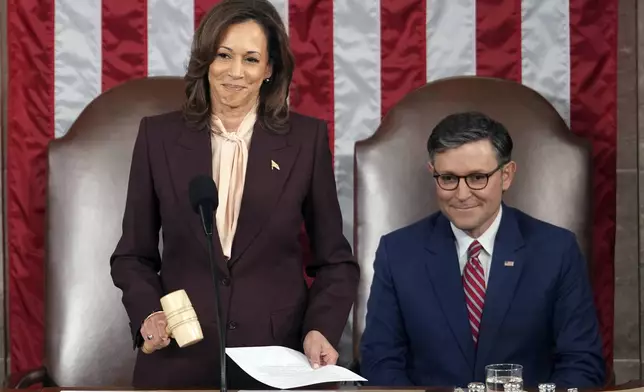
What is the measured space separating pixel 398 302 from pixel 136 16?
54.7 inches

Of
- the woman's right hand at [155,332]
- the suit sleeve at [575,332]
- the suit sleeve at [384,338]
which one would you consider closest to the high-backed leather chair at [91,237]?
the suit sleeve at [384,338]

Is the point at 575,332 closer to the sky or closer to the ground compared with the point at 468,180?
closer to the ground

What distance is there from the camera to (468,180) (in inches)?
115

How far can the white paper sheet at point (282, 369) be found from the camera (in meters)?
2.20

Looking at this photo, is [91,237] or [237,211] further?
[91,237]

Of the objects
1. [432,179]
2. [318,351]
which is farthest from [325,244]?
[432,179]

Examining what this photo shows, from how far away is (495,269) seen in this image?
291 centimetres

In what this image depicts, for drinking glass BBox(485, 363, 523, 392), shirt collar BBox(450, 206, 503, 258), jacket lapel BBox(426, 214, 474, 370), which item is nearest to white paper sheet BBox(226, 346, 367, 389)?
drinking glass BBox(485, 363, 523, 392)

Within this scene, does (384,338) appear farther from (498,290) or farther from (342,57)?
(342,57)

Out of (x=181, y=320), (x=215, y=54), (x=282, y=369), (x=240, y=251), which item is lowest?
(x=282, y=369)

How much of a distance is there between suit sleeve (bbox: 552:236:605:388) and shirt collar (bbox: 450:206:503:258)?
0.20 m

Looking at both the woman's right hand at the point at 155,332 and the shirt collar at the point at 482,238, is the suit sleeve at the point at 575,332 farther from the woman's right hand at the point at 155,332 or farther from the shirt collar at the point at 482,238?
the woman's right hand at the point at 155,332

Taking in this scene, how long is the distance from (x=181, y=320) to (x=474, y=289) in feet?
3.63

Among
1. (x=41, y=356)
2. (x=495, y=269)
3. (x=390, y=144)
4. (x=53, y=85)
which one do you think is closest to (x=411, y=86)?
(x=390, y=144)
